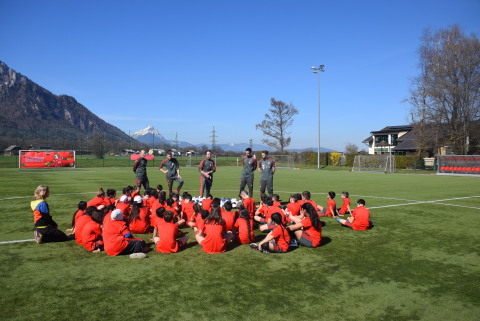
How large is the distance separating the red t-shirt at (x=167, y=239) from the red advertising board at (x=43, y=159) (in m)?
39.7

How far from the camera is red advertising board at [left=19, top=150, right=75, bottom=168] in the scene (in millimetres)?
38438

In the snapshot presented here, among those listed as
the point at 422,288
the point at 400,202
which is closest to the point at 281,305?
the point at 422,288

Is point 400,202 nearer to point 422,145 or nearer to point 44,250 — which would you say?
point 44,250

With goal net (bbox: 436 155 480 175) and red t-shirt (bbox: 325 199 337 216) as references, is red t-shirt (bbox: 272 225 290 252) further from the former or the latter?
goal net (bbox: 436 155 480 175)

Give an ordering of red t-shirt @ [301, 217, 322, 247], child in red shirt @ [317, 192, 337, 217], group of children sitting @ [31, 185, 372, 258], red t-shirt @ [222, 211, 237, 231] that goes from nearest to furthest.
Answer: group of children sitting @ [31, 185, 372, 258] → red t-shirt @ [301, 217, 322, 247] → red t-shirt @ [222, 211, 237, 231] → child in red shirt @ [317, 192, 337, 217]

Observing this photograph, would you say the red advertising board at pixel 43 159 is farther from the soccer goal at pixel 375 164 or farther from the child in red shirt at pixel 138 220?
the soccer goal at pixel 375 164

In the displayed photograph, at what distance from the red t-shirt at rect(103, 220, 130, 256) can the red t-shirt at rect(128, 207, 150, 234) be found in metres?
1.84

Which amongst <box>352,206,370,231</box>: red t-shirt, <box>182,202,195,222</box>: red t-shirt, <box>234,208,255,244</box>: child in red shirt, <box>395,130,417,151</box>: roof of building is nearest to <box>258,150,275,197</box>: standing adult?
<box>182,202,195,222</box>: red t-shirt

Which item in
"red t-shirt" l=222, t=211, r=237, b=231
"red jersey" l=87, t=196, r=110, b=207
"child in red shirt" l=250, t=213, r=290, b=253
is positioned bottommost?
"child in red shirt" l=250, t=213, r=290, b=253

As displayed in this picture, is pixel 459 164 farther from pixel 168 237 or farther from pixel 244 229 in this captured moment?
pixel 168 237

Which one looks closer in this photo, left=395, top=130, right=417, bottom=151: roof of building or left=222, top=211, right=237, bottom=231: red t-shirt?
left=222, top=211, right=237, bottom=231: red t-shirt

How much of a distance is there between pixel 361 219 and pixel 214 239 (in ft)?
14.5

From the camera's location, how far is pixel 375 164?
41094 mm

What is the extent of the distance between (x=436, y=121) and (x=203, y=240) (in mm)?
44729
